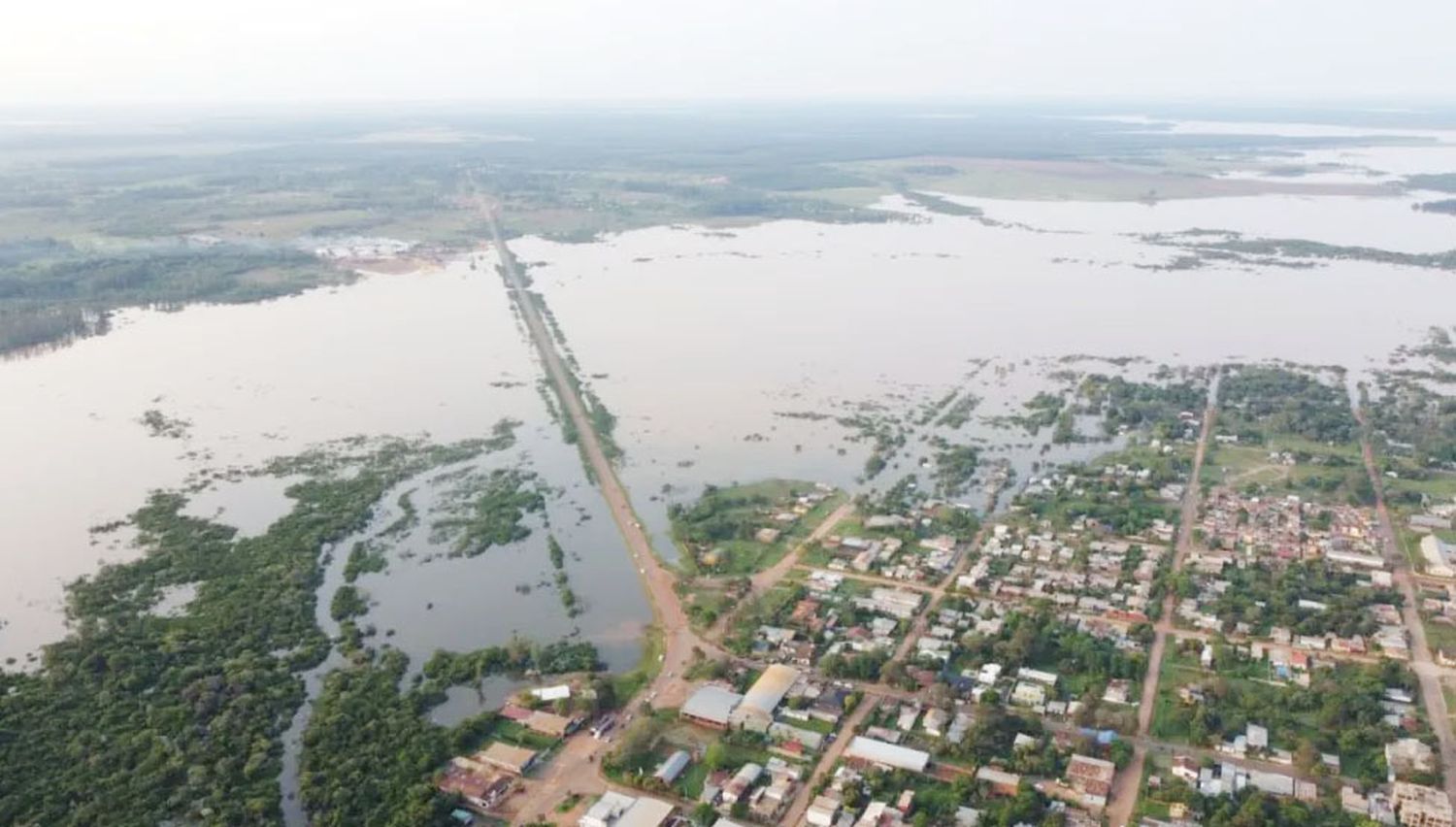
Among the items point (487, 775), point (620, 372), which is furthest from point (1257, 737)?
point (620, 372)

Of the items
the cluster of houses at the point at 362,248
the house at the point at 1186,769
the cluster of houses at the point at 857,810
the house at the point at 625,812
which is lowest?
the house at the point at 625,812

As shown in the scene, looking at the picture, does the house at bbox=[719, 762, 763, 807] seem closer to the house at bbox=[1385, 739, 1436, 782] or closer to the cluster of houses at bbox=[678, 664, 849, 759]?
the cluster of houses at bbox=[678, 664, 849, 759]

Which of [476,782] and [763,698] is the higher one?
[763,698]

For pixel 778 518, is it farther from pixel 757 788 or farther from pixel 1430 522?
pixel 1430 522

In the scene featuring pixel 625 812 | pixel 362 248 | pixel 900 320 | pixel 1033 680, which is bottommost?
pixel 625 812

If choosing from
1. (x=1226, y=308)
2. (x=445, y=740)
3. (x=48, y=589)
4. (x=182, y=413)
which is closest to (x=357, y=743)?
(x=445, y=740)

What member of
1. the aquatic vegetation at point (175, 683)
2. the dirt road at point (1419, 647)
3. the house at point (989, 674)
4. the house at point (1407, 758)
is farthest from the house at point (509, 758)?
the dirt road at point (1419, 647)

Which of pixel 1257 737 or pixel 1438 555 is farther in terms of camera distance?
pixel 1438 555

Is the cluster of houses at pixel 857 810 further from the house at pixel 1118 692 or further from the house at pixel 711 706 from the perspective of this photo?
the house at pixel 1118 692
